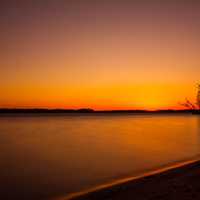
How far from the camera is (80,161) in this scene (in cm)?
1783

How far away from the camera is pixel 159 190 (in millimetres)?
7977

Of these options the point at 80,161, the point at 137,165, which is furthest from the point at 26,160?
the point at 137,165

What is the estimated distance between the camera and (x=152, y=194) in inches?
300

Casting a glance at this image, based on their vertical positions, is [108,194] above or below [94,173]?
above

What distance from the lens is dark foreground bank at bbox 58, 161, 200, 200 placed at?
7.43 m

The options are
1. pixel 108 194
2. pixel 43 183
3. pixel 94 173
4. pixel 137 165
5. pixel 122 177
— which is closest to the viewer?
pixel 108 194

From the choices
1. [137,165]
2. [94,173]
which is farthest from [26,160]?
[137,165]

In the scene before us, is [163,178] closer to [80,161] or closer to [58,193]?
[58,193]

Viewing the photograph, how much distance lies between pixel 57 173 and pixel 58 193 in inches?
157

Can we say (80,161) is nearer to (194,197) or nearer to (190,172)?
(190,172)

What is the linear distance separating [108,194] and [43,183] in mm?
4786

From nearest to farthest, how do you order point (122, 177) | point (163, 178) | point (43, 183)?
1. point (163, 178)
2. point (43, 183)
3. point (122, 177)

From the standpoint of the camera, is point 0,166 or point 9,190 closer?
point 9,190

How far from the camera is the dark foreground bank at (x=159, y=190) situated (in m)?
7.43
